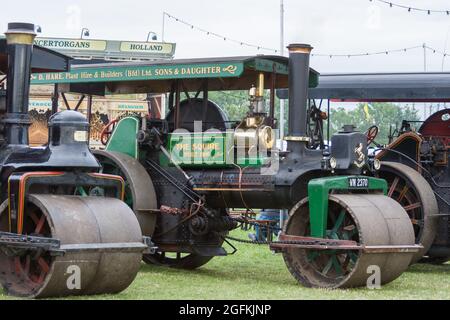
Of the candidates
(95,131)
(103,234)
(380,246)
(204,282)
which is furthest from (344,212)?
(95,131)

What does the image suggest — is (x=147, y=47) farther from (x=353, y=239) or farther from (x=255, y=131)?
(x=353, y=239)

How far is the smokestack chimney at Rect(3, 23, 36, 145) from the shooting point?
26.3 ft

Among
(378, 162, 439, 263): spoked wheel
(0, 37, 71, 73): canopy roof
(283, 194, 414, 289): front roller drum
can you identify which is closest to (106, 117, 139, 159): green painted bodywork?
(0, 37, 71, 73): canopy roof

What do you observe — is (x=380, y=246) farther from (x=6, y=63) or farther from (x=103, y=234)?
(x=6, y=63)

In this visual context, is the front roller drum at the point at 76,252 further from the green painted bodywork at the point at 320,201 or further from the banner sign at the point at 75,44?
the banner sign at the point at 75,44

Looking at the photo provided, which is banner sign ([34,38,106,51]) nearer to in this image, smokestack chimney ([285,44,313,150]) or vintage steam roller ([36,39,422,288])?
vintage steam roller ([36,39,422,288])

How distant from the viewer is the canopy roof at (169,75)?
33.2ft

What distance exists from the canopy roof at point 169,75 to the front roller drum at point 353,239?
1.76 m

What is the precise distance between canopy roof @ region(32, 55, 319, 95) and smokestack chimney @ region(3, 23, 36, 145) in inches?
96.6

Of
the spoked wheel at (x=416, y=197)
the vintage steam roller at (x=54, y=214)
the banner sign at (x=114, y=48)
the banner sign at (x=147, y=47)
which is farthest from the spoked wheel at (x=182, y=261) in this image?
the banner sign at (x=147, y=47)

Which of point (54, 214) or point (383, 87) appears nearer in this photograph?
point (54, 214)

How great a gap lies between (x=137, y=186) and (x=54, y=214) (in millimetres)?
3124

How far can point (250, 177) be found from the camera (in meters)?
10.1

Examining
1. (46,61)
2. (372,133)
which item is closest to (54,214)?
(46,61)
